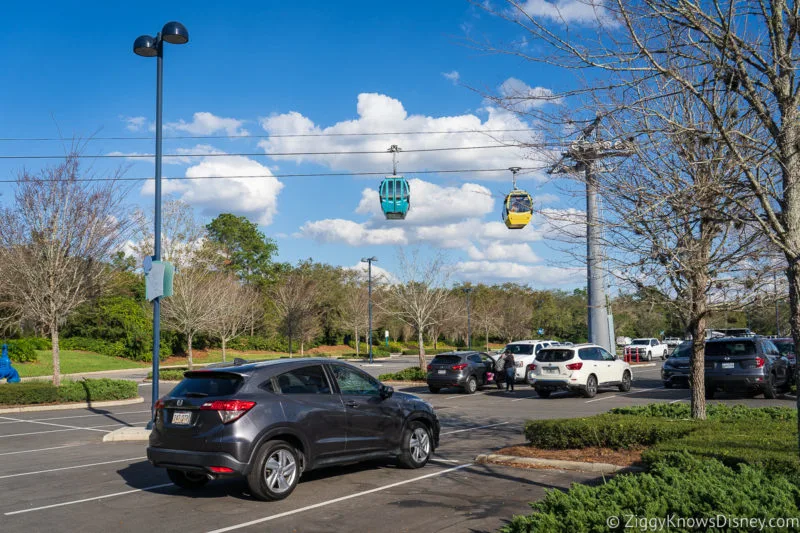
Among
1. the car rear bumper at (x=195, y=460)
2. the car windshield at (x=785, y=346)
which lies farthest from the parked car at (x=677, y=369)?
Result: the car rear bumper at (x=195, y=460)

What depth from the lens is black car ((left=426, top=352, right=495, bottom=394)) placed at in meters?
24.2

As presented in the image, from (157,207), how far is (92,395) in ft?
34.6

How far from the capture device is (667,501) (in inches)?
200

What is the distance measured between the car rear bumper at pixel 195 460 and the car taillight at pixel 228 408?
416mm

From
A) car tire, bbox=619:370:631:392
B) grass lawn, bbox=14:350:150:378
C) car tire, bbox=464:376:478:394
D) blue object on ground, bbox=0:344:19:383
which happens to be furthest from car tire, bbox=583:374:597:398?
grass lawn, bbox=14:350:150:378

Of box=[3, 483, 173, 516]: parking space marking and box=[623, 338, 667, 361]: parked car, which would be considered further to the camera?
box=[623, 338, 667, 361]: parked car

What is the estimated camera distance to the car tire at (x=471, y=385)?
24.3 m

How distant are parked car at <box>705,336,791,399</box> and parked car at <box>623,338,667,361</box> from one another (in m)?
26.5

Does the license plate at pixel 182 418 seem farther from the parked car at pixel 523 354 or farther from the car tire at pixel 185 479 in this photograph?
the parked car at pixel 523 354

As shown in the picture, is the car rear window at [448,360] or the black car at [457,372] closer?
the black car at [457,372]

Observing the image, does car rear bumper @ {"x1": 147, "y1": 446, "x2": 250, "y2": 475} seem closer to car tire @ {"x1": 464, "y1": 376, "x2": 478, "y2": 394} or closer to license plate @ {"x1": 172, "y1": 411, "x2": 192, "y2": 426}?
license plate @ {"x1": 172, "y1": 411, "x2": 192, "y2": 426}

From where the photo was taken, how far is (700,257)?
9.67 meters

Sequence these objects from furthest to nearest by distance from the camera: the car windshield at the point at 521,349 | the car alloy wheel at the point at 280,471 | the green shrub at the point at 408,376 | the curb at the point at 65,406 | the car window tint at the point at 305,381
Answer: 1. the green shrub at the point at 408,376
2. the car windshield at the point at 521,349
3. the curb at the point at 65,406
4. the car window tint at the point at 305,381
5. the car alloy wheel at the point at 280,471

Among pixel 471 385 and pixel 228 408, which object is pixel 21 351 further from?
pixel 228 408
